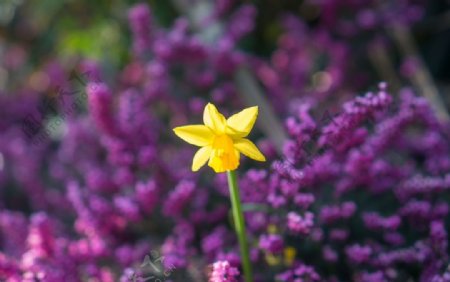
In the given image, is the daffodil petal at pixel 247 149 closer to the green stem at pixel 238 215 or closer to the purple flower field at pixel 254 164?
the green stem at pixel 238 215

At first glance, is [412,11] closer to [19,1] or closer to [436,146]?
[436,146]

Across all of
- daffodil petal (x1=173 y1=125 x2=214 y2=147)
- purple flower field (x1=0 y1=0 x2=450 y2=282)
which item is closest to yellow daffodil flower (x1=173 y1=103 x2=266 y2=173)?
daffodil petal (x1=173 y1=125 x2=214 y2=147)

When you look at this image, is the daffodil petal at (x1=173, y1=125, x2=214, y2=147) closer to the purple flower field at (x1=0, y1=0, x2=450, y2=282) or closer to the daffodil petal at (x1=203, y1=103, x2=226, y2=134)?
the daffodil petal at (x1=203, y1=103, x2=226, y2=134)

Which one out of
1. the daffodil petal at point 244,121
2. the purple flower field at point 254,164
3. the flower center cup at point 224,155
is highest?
the purple flower field at point 254,164

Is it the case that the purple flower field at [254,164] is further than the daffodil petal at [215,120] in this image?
Yes

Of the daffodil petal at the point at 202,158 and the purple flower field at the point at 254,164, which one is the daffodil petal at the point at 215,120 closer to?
the daffodil petal at the point at 202,158

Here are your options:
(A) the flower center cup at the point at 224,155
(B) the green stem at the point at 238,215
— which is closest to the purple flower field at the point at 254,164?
(B) the green stem at the point at 238,215

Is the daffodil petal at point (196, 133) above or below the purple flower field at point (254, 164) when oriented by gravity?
below

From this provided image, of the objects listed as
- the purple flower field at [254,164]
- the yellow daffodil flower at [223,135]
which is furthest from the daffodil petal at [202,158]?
the purple flower field at [254,164]
